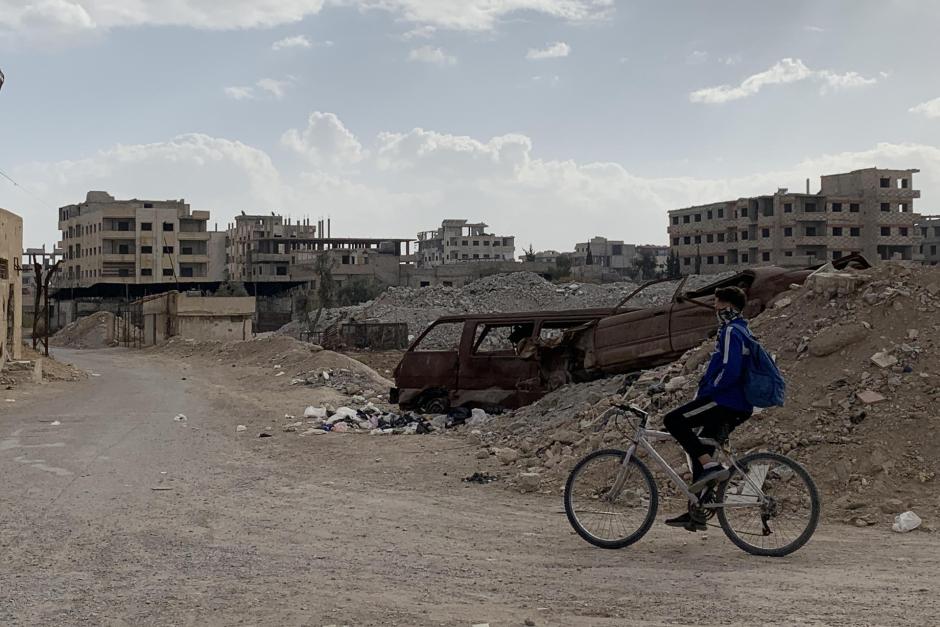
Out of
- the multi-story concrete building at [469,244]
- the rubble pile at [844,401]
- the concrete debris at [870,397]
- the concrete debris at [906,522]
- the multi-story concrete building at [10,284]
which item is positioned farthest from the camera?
the multi-story concrete building at [469,244]

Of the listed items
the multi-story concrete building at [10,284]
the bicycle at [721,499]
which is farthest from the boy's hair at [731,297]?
the multi-story concrete building at [10,284]

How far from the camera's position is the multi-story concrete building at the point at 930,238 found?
97688mm

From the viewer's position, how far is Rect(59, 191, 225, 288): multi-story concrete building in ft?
321

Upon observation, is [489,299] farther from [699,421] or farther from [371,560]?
[371,560]

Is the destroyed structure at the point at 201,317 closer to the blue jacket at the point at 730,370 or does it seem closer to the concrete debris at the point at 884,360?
the concrete debris at the point at 884,360

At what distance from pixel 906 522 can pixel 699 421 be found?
79.5 inches

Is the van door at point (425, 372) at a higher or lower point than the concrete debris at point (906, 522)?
higher

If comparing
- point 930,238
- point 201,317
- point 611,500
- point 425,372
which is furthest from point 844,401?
point 930,238

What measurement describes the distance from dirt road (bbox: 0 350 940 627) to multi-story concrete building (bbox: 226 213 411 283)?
271 feet

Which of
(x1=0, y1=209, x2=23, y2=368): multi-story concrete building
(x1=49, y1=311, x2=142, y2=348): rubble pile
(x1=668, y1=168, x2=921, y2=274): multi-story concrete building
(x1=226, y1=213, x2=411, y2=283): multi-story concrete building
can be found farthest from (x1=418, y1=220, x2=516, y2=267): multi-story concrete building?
(x1=0, y1=209, x2=23, y2=368): multi-story concrete building

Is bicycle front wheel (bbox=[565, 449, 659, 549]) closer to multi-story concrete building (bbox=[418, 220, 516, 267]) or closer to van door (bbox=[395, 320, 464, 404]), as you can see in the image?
van door (bbox=[395, 320, 464, 404])

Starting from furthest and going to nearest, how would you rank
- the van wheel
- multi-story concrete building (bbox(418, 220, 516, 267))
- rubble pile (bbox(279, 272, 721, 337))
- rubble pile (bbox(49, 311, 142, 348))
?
multi-story concrete building (bbox(418, 220, 516, 267)) → rubble pile (bbox(49, 311, 142, 348)) → rubble pile (bbox(279, 272, 721, 337)) → the van wheel

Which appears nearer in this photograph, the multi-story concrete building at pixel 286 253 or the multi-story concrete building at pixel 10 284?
the multi-story concrete building at pixel 10 284

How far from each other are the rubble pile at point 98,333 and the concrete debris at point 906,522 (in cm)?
5606
